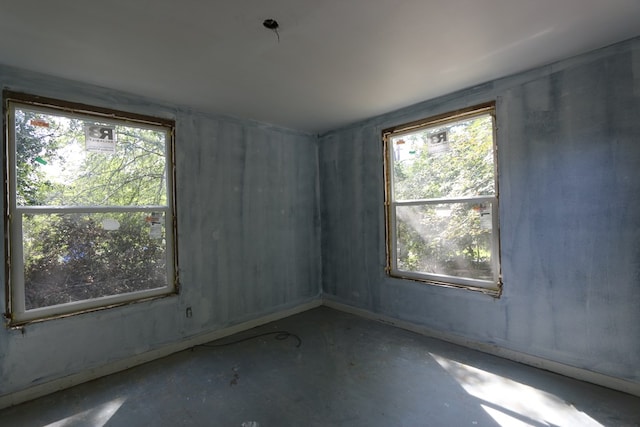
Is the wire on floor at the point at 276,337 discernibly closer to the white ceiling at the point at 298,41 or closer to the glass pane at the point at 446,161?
the glass pane at the point at 446,161

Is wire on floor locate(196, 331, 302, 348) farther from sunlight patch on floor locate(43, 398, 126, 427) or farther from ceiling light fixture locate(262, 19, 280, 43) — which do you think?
ceiling light fixture locate(262, 19, 280, 43)

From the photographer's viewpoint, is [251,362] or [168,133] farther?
[168,133]

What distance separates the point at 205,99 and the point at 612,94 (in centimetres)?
341

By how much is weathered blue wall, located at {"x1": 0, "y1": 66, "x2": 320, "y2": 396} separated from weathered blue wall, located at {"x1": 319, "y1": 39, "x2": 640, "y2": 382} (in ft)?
6.25

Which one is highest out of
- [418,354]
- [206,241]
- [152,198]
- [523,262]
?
[152,198]

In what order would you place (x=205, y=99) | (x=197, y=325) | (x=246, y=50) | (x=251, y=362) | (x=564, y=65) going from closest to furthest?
(x=246, y=50)
(x=564, y=65)
(x=251, y=362)
(x=205, y=99)
(x=197, y=325)

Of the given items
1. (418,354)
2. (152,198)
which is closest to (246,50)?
(152,198)

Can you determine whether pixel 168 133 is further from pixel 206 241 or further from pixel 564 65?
pixel 564 65

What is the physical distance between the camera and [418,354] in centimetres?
284

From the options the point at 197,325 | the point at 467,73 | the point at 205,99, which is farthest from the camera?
the point at 197,325

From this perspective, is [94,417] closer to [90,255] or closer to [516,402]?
[90,255]

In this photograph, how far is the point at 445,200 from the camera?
312 centimetres

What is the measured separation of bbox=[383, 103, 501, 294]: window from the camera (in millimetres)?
2881

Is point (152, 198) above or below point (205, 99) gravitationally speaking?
below
